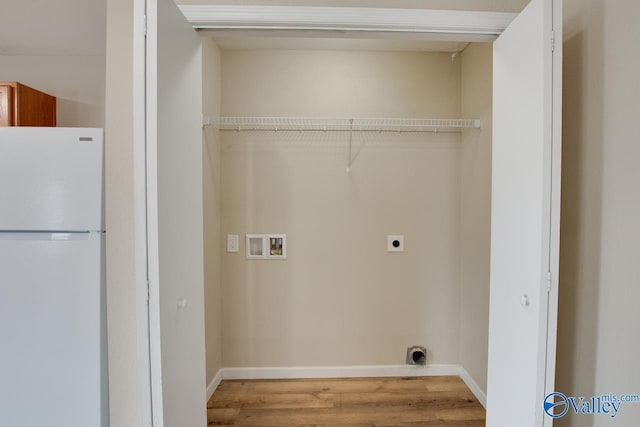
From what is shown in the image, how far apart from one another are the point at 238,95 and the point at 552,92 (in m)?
1.93

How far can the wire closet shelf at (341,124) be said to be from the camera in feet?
6.97

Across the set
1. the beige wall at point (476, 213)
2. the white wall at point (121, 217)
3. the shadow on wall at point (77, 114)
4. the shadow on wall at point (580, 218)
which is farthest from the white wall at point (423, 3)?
the shadow on wall at point (77, 114)

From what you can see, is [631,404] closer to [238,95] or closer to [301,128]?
[301,128]

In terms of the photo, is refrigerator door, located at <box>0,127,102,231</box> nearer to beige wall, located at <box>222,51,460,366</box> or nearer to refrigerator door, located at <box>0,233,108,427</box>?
refrigerator door, located at <box>0,233,108,427</box>

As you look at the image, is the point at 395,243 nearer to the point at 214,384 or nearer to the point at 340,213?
the point at 340,213

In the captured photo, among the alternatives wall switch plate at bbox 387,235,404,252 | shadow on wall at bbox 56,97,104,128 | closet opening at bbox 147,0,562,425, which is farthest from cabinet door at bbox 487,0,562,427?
shadow on wall at bbox 56,97,104,128

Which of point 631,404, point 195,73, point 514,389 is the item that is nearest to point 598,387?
point 631,404

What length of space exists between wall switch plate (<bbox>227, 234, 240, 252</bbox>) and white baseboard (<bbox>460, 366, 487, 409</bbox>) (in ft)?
6.44

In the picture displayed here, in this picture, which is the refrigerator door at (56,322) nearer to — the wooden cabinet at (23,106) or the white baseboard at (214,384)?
the white baseboard at (214,384)

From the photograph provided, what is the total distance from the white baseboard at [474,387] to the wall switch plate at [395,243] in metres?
1.04

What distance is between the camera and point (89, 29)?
1842mm
